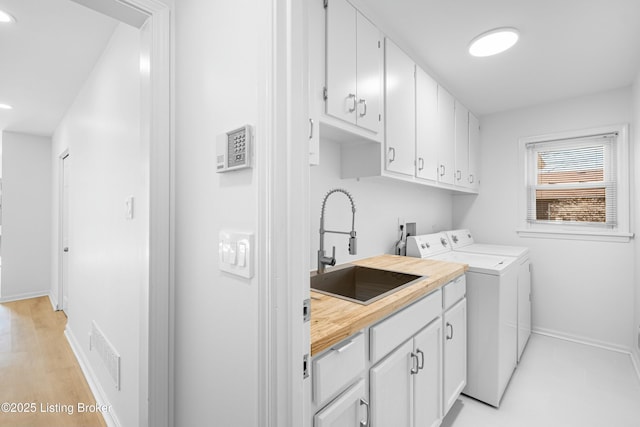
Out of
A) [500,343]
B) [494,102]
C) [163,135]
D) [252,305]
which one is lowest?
[500,343]

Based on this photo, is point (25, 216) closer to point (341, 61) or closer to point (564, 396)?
point (341, 61)

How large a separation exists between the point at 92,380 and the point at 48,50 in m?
2.33

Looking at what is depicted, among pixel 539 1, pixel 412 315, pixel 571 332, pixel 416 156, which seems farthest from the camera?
pixel 571 332

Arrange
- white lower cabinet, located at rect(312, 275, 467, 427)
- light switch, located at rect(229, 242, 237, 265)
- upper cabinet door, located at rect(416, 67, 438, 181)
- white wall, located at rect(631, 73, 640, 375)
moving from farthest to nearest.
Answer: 1. white wall, located at rect(631, 73, 640, 375)
2. upper cabinet door, located at rect(416, 67, 438, 181)
3. white lower cabinet, located at rect(312, 275, 467, 427)
4. light switch, located at rect(229, 242, 237, 265)

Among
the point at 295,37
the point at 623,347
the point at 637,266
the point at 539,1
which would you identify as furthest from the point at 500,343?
the point at 295,37

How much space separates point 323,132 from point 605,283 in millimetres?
3051

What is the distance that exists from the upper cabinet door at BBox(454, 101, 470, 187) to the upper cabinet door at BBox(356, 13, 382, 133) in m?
1.40

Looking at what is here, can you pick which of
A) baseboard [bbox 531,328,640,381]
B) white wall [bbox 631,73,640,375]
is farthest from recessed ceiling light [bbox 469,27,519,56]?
baseboard [bbox 531,328,640,381]

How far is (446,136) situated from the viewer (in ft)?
8.30

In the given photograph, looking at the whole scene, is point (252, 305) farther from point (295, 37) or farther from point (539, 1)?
point (539, 1)

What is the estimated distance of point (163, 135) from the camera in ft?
3.57

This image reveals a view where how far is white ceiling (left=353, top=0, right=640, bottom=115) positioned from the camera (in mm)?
1600

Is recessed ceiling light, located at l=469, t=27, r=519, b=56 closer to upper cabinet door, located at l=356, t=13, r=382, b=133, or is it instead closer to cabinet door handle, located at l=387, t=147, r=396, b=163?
upper cabinet door, located at l=356, t=13, r=382, b=133

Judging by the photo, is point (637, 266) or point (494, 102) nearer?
point (637, 266)
